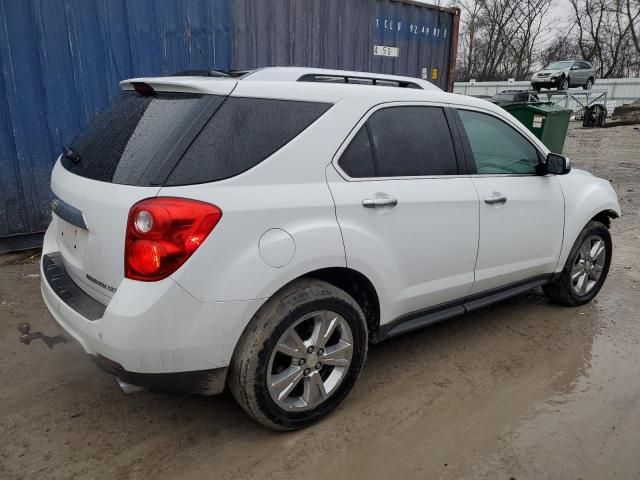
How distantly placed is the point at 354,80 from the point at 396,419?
75.2 inches

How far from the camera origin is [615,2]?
4534 cm

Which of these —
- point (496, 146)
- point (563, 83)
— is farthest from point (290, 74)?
point (563, 83)

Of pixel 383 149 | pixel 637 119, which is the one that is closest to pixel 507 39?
pixel 637 119

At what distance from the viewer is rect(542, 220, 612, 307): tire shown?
13.3ft

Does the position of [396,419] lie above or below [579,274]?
below

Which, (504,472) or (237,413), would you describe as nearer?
(504,472)

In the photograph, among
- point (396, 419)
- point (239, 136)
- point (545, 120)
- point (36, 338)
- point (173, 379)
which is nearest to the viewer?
point (173, 379)

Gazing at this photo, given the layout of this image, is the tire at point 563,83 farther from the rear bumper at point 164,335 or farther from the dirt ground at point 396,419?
the rear bumper at point 164,335

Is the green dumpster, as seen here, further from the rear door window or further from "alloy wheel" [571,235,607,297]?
the rear door window

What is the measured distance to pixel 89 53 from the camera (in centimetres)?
534

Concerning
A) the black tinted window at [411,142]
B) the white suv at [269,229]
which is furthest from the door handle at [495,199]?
the black tinted window at [411,142]

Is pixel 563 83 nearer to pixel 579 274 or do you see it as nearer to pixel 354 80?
pixel 579 274

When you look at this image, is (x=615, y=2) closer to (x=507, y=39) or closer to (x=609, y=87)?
(x=507, y=39)

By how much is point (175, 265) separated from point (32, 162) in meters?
4.02
